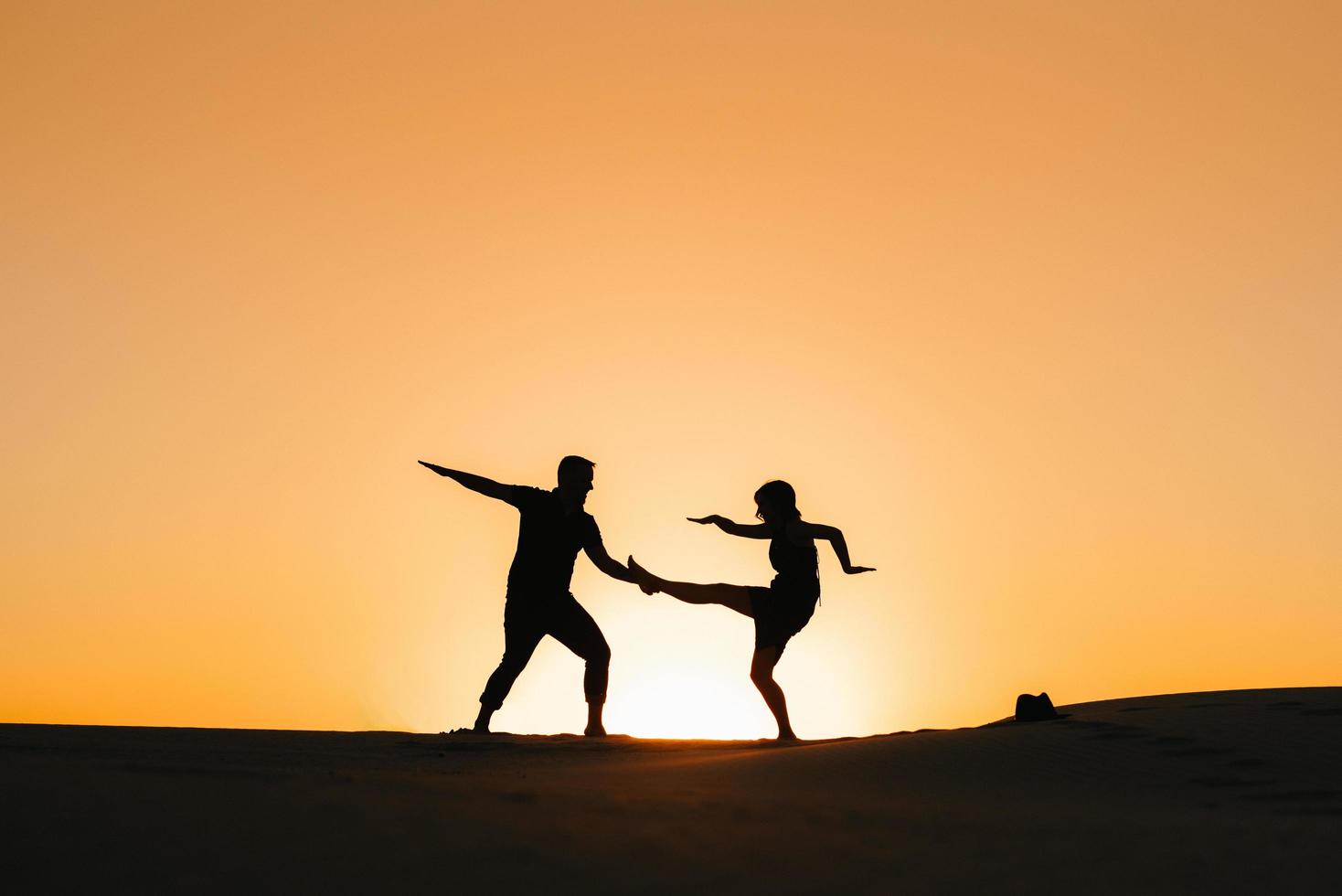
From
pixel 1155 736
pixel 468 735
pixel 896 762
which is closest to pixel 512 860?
pixel 896 762

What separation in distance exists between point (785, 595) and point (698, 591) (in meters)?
1.09

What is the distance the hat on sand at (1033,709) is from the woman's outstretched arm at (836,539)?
1.57 metres

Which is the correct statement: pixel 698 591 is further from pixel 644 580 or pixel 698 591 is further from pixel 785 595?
pixel 785 595

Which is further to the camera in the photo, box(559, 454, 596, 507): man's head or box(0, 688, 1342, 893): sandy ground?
box(559, 454, 596, 507): man's head

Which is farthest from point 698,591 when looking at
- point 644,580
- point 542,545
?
point 542,545

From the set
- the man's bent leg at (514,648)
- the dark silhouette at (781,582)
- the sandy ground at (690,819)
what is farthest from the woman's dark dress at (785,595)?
the sandy ground at (690,819)

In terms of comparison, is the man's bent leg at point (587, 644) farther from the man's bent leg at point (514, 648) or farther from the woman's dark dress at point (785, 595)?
the woman's dark dress at point (785, 595)

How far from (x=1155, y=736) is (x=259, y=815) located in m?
5.07

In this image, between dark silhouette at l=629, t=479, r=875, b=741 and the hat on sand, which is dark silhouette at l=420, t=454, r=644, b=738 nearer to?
dark silhouette at l=629, t=479, r=875, b=741

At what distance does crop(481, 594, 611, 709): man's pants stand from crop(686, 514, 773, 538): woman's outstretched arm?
119 cm

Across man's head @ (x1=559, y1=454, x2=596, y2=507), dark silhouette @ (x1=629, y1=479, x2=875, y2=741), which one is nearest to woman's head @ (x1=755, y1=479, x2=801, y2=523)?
dark silhouette @ (x1=629, y1=479, x2=875, y2=741)

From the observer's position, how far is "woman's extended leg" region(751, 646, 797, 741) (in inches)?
396

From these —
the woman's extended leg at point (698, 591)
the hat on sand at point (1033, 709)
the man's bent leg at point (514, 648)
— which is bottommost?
Result: the hat on sand at point (1033, 709)

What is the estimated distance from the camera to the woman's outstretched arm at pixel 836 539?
10.0 metres
